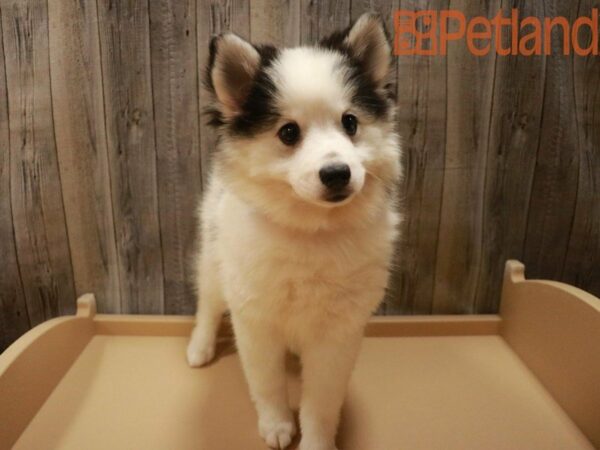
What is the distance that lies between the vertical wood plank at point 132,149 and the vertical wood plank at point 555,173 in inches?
63.5

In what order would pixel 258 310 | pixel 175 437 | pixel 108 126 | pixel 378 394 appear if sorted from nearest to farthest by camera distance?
pixel 258 310
pixel 175 437
pixel 378 394
pixel 108 126

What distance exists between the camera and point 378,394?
1792 millimetres

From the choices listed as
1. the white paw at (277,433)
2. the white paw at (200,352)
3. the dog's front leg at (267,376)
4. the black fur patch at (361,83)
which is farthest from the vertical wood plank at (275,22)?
the white paw at (277,433)

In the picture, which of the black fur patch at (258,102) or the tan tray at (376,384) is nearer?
the black fur patch at (258,102)

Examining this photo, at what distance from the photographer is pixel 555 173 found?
207 centimetres

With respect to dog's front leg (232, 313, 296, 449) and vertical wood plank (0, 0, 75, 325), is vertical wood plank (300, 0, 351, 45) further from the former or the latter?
dog's front leg (232, 313, 296, 449)

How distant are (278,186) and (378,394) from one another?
957mm

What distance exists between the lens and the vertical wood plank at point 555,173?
6.35 ft

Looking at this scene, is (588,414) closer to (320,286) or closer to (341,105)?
(320,286)

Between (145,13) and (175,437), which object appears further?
(145,13)

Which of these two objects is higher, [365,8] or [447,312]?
[365,8]

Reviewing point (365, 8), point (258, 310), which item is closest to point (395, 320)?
point (258, 310)

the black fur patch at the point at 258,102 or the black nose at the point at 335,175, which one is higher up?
the black fur patch at the point at 258,102

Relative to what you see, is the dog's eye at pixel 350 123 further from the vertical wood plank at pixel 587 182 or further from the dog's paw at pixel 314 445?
the vertical wood plank at pixel 587 182
